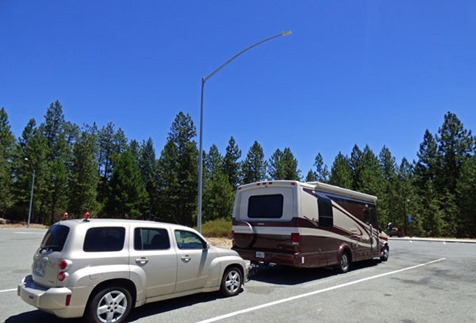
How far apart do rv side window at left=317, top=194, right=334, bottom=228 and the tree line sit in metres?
43.3

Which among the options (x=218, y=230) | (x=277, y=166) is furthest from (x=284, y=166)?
(x=218, y=230)

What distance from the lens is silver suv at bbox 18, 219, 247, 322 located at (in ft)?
16.6

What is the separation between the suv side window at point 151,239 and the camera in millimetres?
6055

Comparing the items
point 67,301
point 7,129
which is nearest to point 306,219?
point 67,301

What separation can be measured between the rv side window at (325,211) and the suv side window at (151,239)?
526 cm

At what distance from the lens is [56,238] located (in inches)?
218

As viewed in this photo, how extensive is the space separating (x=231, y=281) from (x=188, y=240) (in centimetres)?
153

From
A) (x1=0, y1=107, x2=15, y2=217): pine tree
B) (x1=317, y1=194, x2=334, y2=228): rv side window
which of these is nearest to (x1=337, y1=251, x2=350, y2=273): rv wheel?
(x1=317, y1=194, x2=334, y2=228): rv side window

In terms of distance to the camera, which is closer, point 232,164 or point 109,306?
point 109,306

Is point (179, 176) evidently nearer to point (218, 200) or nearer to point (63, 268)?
point (218, 200)

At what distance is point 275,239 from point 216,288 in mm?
2824

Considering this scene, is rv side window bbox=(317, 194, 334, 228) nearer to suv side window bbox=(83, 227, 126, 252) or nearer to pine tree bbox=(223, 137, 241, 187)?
suv side window bbox=(83, 227, 126, 252)

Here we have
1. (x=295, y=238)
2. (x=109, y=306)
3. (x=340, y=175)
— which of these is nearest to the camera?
(x=109, y=306)

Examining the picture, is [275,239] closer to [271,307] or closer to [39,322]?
[271,307]
